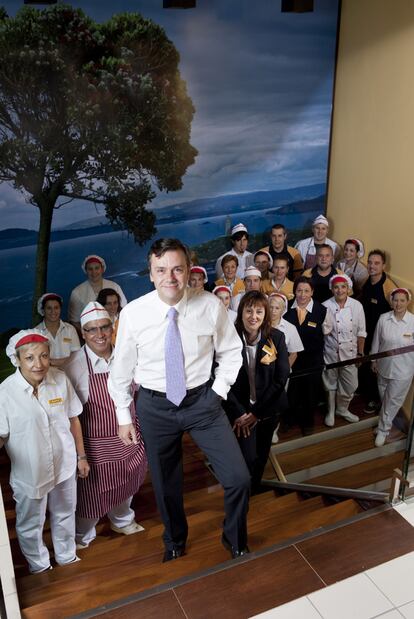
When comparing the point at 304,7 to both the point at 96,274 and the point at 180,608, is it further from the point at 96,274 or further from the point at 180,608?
the point at 180,608

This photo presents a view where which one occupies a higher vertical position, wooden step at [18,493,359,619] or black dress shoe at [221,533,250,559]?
black dress shoe at [221,533,250,559]

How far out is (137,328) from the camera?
2.53 m

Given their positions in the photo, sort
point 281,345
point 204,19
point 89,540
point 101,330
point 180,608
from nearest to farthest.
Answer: point 180,608 → point 101,330 → point 281,345 → point 89,540 → point 204,19

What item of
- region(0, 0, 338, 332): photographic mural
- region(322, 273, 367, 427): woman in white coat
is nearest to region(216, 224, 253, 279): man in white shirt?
region(0, 0, 338, 332): photographic mural

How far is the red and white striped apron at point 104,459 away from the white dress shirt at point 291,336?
5.97ft

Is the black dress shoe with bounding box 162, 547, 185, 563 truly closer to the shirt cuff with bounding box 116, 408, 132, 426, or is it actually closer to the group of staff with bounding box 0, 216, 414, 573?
the group of staff with bounding box 0, 216, 414, 573

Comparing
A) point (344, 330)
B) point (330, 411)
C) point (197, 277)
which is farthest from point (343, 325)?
point (330, 411)

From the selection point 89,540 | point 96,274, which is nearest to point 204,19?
point 96,274

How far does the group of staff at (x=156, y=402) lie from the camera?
256 cm

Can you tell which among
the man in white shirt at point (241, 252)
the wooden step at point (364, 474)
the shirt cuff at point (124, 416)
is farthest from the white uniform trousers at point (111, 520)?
the man in white shirt at point (241, 252)

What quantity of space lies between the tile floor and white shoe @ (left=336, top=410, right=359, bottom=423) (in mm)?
1253

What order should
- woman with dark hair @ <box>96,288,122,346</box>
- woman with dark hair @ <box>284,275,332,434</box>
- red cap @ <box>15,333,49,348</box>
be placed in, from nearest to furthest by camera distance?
red cap @ <box>15,333,49,348</box>, woman with dark hair @ <box>96,288,122,346</box>, woman with dark hair @ <box>284,275,332,434</box>

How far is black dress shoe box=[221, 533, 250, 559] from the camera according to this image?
113 inches

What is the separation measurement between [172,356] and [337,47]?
6168mm
